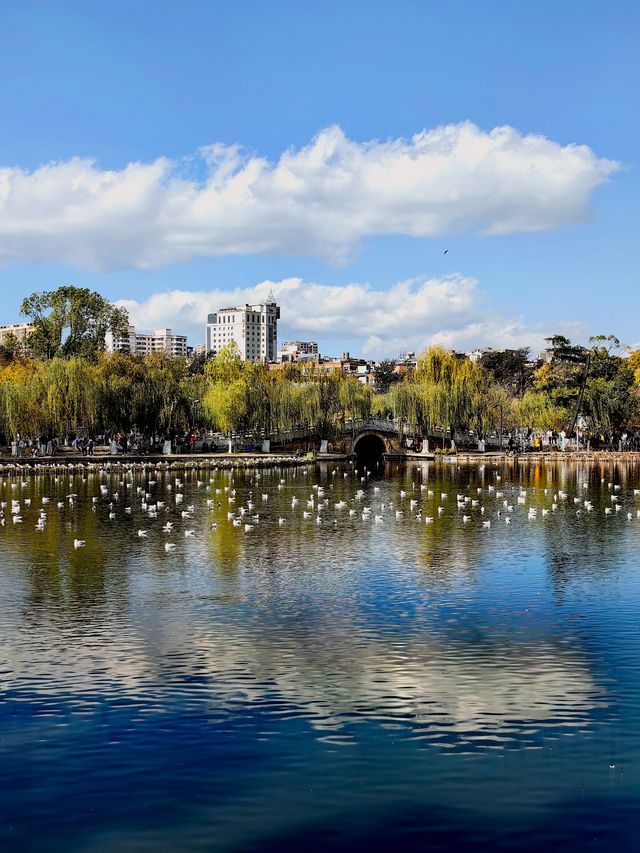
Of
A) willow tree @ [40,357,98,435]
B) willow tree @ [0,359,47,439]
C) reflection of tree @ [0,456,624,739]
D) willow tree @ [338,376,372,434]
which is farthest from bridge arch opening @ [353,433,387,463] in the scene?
reflection of tree @ [0,456,624,739]

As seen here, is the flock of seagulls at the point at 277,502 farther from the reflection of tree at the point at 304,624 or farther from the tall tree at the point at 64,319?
the tall tree at the point at 64,319

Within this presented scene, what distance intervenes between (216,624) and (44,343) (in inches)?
2576

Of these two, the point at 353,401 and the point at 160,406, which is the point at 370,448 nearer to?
the point at 353,401

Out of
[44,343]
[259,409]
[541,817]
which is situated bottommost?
[541,817]

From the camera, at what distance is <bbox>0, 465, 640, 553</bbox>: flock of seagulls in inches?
1308

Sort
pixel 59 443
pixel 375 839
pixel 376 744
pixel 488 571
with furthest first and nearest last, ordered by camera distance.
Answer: pixel 59 443, pixel 488 571, pixel 376 744, pixel 375 839

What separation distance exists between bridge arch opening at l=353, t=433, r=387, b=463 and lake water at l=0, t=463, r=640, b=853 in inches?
2435

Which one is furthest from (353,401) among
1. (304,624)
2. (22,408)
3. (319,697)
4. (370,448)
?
(319,697)

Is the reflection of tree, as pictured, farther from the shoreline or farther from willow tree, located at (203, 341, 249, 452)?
willow tree, located at (203, 341, 249, 452)

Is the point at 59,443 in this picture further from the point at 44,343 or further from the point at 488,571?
the point at 488,571

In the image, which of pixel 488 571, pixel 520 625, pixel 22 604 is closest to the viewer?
pixel 520 625

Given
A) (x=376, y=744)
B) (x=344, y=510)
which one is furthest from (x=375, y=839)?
(x=344, y=510)

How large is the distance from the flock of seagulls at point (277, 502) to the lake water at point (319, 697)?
6.06 m

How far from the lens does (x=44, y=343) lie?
77.7m
